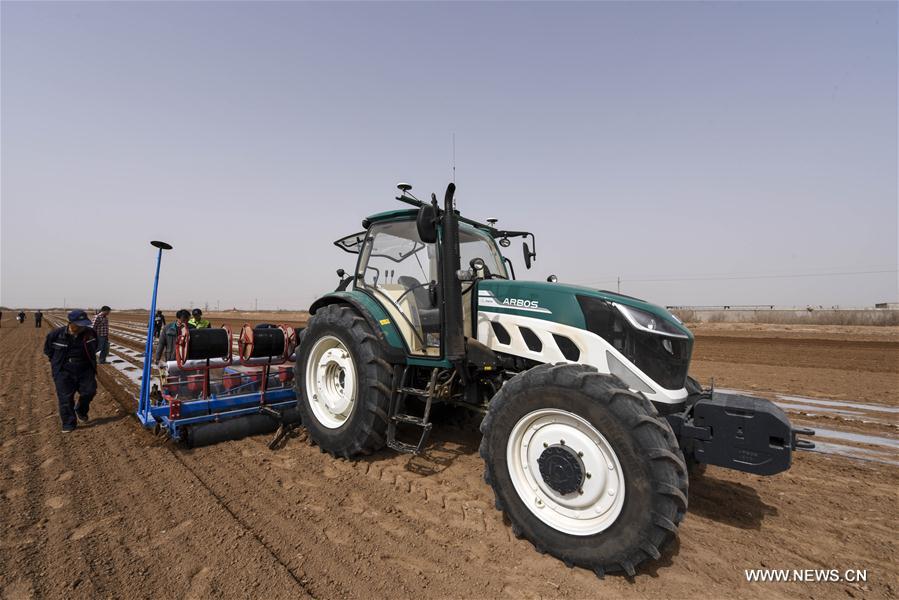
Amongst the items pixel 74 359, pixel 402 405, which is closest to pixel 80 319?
pixel 74 359

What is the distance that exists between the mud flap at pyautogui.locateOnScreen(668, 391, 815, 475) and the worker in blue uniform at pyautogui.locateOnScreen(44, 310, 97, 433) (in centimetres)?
671

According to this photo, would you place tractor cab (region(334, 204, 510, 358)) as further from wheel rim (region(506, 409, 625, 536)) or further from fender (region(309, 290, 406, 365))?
wheel rim (region(506, 409, 625, 536))

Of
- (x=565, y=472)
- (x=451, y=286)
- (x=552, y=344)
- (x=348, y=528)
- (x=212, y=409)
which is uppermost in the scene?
(x=451, y=286)

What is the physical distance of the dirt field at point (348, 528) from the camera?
228cm

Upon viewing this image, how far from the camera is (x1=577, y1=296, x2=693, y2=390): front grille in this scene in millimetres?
2801

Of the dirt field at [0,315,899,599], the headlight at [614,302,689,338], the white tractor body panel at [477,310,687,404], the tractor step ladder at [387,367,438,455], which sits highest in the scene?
the headlight at [614,302,689,338]

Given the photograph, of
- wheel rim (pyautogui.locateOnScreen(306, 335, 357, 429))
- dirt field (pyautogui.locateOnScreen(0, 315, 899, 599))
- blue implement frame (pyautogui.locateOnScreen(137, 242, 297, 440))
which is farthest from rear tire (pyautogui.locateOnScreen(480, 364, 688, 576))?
blue implement frame (pyautogui.locateOnScreen(137, 242, 297, 440))

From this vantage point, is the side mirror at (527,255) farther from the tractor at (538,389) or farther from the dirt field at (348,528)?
the dirt field at (348,528)

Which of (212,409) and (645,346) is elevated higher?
(645,346)

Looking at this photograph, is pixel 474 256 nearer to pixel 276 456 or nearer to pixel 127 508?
pixel 276 456

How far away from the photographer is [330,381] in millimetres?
4480

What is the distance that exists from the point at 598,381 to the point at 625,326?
62 centimetres

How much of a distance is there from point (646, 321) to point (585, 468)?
3.59 ft

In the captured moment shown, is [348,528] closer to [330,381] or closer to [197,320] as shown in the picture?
[330,381]
